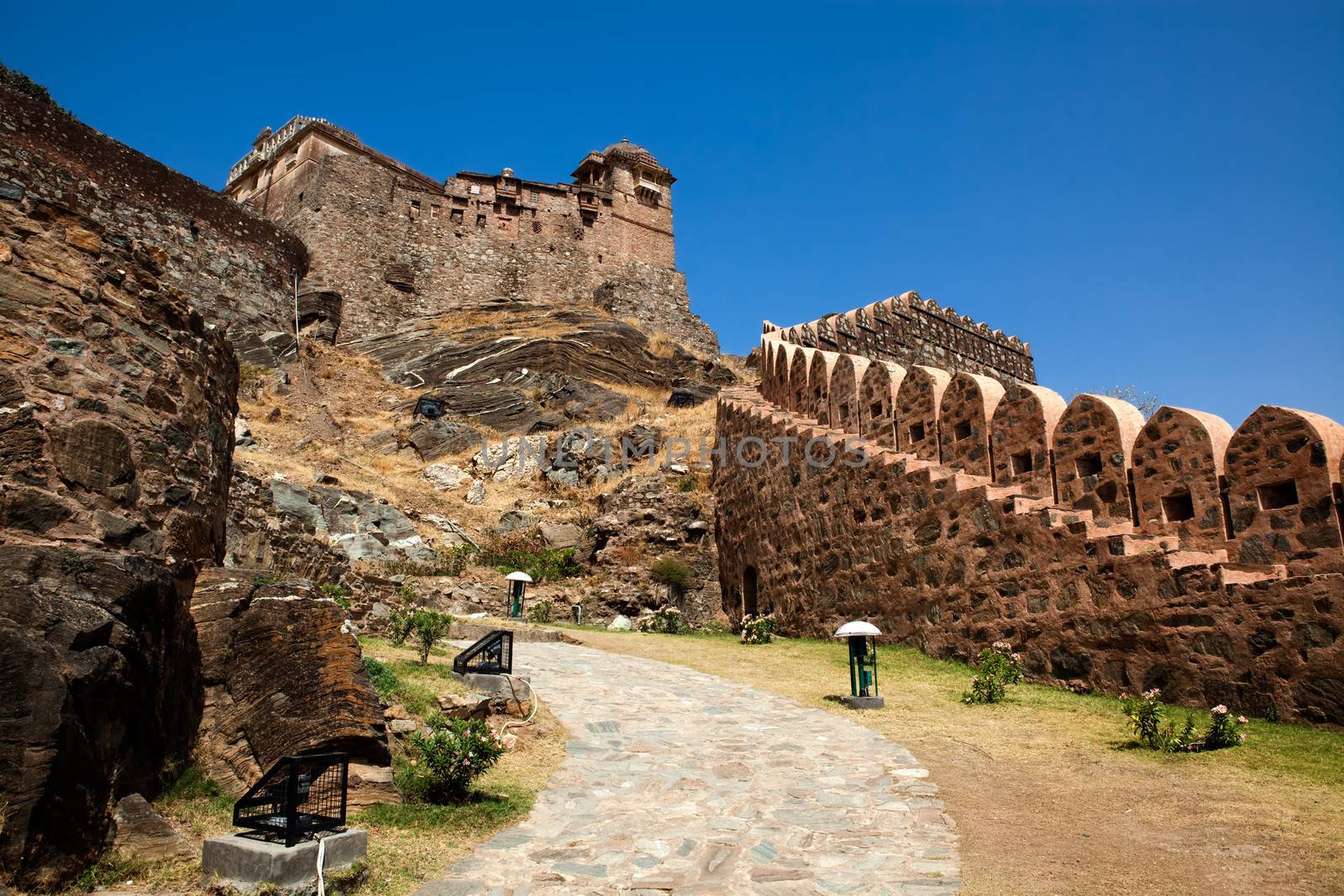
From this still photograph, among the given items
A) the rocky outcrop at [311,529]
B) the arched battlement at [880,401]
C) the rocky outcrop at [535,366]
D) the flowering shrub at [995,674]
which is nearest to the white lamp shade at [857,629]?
the flowering shrub at [995,674]

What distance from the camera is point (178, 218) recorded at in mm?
31016

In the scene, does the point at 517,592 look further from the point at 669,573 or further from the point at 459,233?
the point at 459,233

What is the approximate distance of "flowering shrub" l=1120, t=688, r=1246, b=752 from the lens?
23.7ft

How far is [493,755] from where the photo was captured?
642 cm

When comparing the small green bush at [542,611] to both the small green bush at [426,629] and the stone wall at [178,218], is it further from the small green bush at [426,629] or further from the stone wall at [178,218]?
the stone wall at [178,218]

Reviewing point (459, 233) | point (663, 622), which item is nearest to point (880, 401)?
point (663, 622)

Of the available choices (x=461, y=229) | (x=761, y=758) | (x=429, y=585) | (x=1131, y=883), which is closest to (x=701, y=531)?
(x=429, y=585)

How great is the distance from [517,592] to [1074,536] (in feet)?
38.1

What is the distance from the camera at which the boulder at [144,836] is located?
425cm

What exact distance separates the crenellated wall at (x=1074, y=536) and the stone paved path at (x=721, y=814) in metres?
3.15

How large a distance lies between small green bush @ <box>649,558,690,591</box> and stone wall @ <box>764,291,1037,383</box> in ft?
23.2

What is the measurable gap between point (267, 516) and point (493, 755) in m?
8.67

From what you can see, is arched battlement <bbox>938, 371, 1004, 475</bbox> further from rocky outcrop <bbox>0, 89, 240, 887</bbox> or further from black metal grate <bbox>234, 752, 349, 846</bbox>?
black metal grate <bbox>234, 752, 349, 846</bbox>

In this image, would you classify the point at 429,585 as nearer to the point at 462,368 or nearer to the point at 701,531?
the point at 701,531
